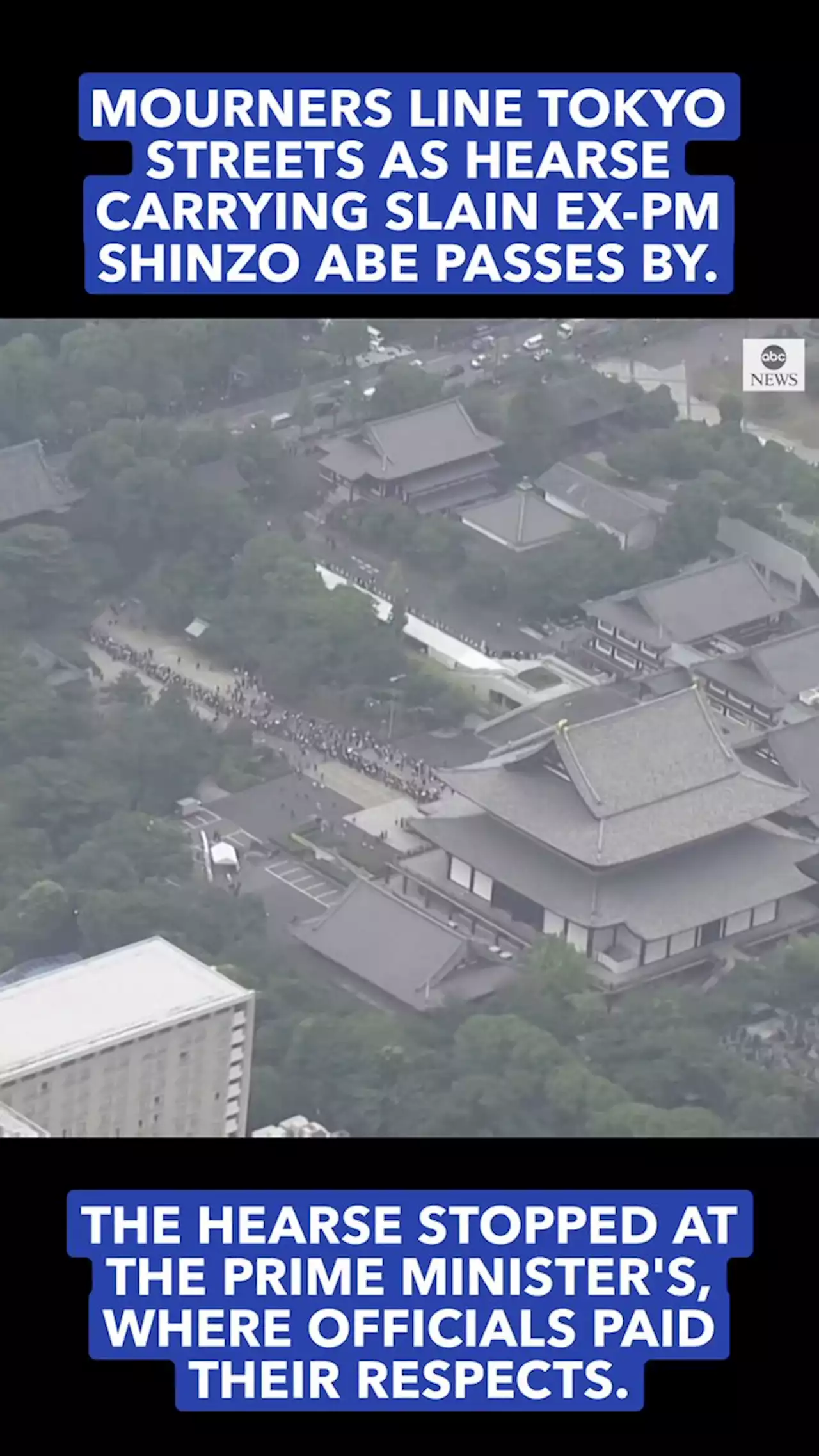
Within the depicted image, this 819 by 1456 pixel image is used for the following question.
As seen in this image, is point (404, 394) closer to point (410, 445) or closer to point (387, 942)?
point (410, 445)

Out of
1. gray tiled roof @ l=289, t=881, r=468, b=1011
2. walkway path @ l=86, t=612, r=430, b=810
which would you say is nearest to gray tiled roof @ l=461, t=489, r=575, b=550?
walkway path @ l=86, t=612, r=430, b=810

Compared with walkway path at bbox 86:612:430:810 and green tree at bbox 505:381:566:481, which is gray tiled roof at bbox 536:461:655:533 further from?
walkway path at bbox 86:612:430:810

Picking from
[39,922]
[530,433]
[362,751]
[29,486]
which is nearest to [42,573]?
[29,486]

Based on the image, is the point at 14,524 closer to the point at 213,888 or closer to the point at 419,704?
the point at 419,704

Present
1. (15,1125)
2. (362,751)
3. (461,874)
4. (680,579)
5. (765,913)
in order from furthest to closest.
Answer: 1. (680,579)
2. (362,751)
3. (461,874)
4. (765,913)
5. (15,1125)

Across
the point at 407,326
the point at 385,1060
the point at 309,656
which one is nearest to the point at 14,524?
the point at 309,656

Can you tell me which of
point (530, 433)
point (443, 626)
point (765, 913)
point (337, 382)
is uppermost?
point (337, 382)
